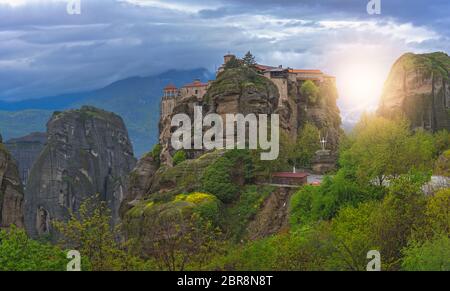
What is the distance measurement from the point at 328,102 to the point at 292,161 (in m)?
24.2

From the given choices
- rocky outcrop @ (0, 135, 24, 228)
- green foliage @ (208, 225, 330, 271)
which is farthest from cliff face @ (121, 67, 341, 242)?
green foliage @ (208, 225, 330, 271)

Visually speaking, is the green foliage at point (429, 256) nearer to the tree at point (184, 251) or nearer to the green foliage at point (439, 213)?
the green foliage at point (439, 213)

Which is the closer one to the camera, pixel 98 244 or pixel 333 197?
pixel 98 244

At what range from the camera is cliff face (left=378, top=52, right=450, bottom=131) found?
6325 cm

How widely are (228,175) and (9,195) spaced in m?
40.3

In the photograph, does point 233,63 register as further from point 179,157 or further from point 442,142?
point 442,142

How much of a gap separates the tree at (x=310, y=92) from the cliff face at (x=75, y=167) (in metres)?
81.4

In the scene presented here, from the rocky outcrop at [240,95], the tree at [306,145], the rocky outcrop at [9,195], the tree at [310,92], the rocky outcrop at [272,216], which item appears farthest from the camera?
the rocky outcrop at [9,195]

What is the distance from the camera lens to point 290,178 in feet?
178

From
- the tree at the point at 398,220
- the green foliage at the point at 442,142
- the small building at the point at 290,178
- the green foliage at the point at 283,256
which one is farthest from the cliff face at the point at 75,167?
the green foliage at the point at 283,256

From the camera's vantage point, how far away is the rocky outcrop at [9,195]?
83.1 metres

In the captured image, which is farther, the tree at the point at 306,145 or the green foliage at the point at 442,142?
the tree at the point at 306,145

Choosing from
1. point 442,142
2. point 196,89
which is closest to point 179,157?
point 196,89

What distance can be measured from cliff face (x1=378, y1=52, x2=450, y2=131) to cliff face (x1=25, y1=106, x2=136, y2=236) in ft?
327
